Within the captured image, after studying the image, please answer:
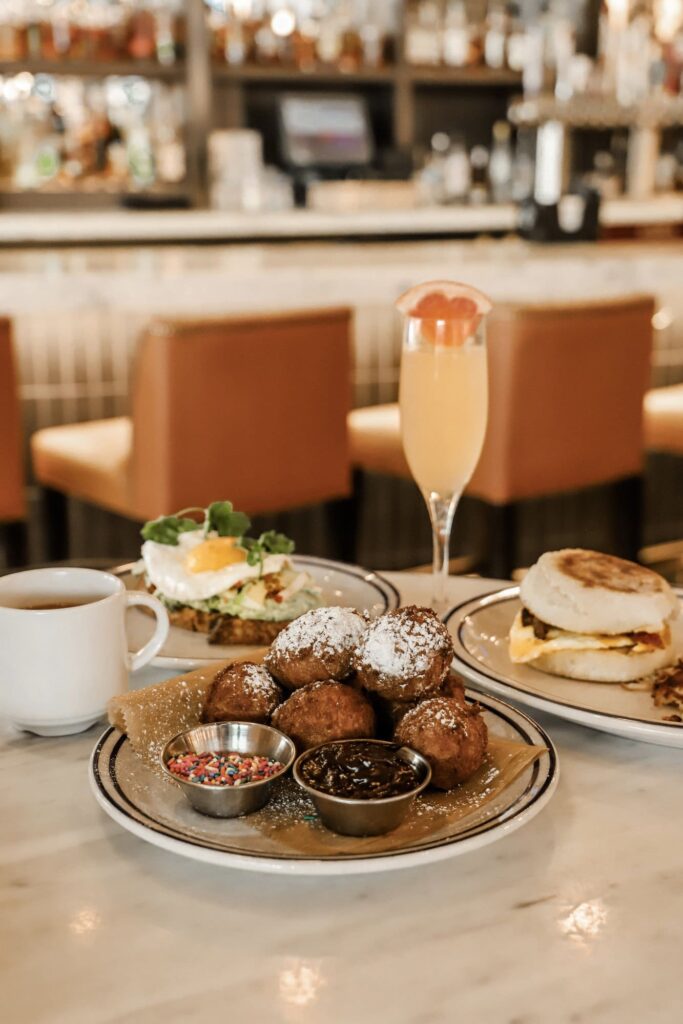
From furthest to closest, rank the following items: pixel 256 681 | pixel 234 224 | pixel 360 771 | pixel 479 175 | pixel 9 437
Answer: pixel 479 175 < pixel 234 224 < pixel 9 437 < pixel 256 681 < pixel 360 771

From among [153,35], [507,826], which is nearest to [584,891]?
[507,826]

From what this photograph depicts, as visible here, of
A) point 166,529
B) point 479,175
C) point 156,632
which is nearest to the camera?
point 156,632

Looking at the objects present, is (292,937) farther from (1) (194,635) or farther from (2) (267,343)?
→ (2) (267,343)

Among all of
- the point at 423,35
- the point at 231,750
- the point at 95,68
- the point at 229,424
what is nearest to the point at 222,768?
the point at 231,750

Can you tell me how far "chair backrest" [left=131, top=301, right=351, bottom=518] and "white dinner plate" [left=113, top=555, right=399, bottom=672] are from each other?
0.95m

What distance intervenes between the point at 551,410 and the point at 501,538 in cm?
31

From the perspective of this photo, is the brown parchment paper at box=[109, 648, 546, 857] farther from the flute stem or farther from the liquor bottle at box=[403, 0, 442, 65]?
the liquor bottle at box=[403, 0, 442, 65]

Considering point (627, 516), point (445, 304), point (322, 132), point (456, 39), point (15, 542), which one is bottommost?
point (627, 516)

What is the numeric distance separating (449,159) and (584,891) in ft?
16.8

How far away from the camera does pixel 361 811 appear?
0.73 metres

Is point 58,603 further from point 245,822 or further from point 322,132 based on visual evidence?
point 322,132

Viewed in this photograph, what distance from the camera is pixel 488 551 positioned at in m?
2.63

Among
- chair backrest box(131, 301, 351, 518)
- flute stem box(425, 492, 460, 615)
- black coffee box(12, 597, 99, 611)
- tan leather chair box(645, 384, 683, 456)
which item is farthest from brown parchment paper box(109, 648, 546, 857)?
tan leather chair box(645, 384, 683, 456)

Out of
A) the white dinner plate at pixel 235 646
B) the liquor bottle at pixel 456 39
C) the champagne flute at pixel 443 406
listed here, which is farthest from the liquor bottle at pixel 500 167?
the white dinner plate at pixel 235 646
